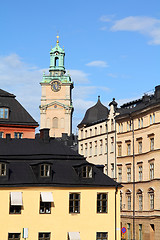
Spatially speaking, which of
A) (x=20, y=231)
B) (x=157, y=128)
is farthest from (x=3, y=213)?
(x=157, y=128)

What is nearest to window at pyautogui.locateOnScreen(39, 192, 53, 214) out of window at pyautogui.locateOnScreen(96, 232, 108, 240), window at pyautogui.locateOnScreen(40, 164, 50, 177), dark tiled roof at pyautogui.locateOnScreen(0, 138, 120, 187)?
dark tiled roof at pyautogui.locateOnScreen(0, 138, 120, 187)

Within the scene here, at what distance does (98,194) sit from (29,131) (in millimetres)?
28282

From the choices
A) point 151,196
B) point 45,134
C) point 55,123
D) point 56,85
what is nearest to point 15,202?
point 45,134

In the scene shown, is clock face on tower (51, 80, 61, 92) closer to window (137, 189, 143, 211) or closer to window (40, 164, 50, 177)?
window (137, 189, 143, 211)

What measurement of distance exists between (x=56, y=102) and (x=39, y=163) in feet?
388

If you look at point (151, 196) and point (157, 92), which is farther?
point (157, 92)

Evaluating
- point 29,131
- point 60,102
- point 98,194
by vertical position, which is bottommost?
point 98,194

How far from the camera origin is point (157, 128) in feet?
215

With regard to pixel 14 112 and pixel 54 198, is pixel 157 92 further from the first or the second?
pixel 54 198

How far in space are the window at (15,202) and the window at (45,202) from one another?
178 centimetres

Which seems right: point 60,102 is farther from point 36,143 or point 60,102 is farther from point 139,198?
point 36,143

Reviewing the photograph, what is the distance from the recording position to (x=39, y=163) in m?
47.9

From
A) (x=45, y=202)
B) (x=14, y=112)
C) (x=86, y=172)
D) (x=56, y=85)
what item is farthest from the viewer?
(x=56, y=85)

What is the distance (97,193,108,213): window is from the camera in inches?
1917
